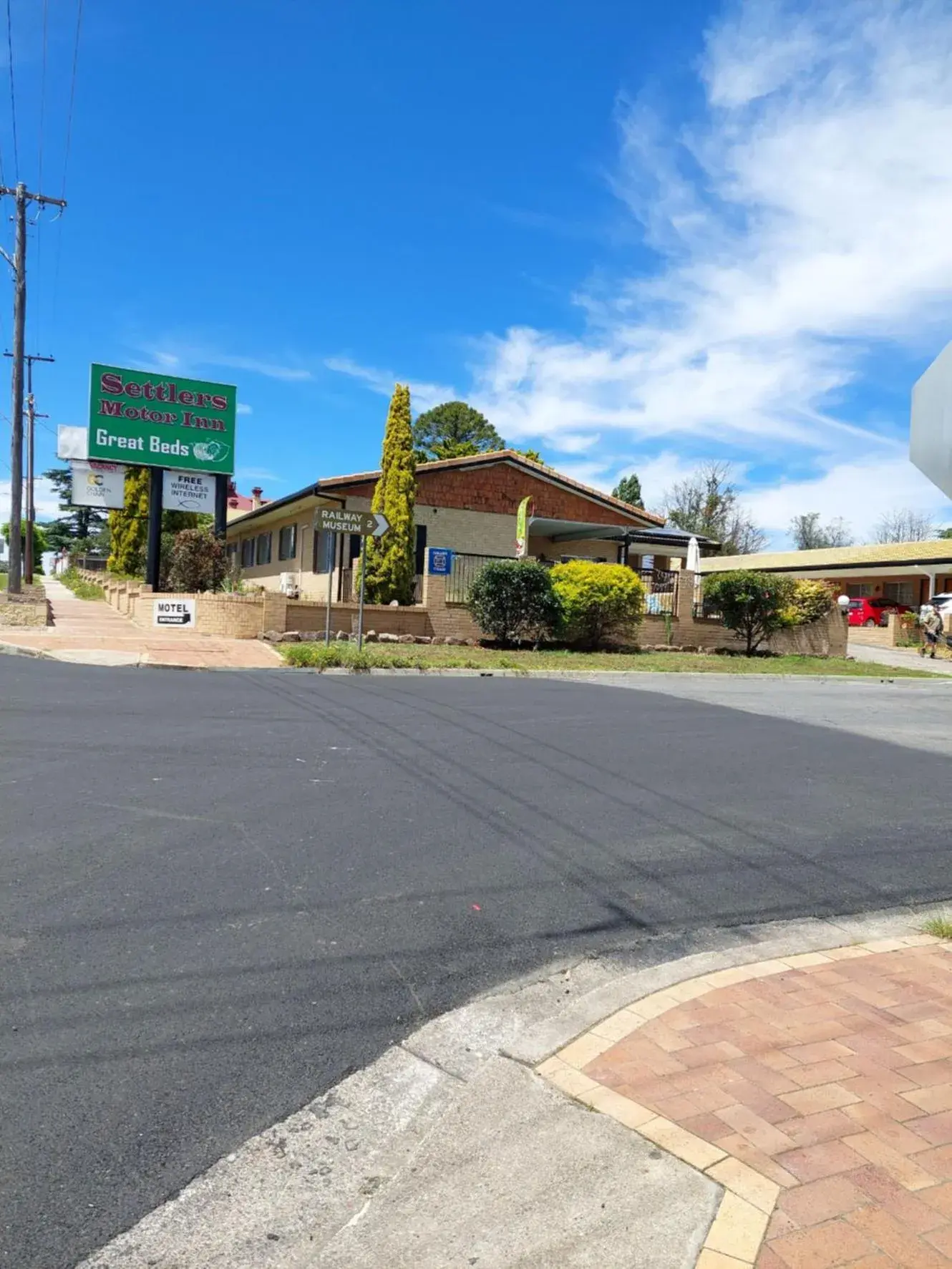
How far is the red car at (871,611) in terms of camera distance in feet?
132

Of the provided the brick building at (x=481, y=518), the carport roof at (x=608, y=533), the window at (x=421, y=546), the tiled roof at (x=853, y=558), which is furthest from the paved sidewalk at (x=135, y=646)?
the tiled roof at (x=853, y=558)

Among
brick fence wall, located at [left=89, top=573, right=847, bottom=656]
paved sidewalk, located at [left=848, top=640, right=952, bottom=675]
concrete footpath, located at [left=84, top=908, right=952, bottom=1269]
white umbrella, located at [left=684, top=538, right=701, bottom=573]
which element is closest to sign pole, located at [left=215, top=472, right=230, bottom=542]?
brick fence wall, located at [left=89, top=573, right=847, bottom=656]

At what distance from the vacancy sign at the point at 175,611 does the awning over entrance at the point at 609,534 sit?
11544mm

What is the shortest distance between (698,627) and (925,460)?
21.9 m

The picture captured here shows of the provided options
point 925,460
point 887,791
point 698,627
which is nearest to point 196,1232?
point 925,460

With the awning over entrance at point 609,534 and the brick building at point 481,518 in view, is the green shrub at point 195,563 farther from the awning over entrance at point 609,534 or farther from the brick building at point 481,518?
the awning over entrance at point 609,534

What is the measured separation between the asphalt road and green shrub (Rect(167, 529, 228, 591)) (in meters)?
17.5

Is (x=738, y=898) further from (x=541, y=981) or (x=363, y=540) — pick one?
(x=363, y=540)

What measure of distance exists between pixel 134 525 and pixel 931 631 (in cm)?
3072

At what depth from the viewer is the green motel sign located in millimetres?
25812

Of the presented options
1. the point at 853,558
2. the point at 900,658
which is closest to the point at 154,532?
the point at 900,658

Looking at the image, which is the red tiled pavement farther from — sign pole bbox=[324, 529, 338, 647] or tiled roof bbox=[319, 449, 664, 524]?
tiled roof bbox=[319, 449, 664, 524]

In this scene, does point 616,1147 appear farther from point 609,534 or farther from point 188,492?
point 609,534

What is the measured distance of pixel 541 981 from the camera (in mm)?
4301
